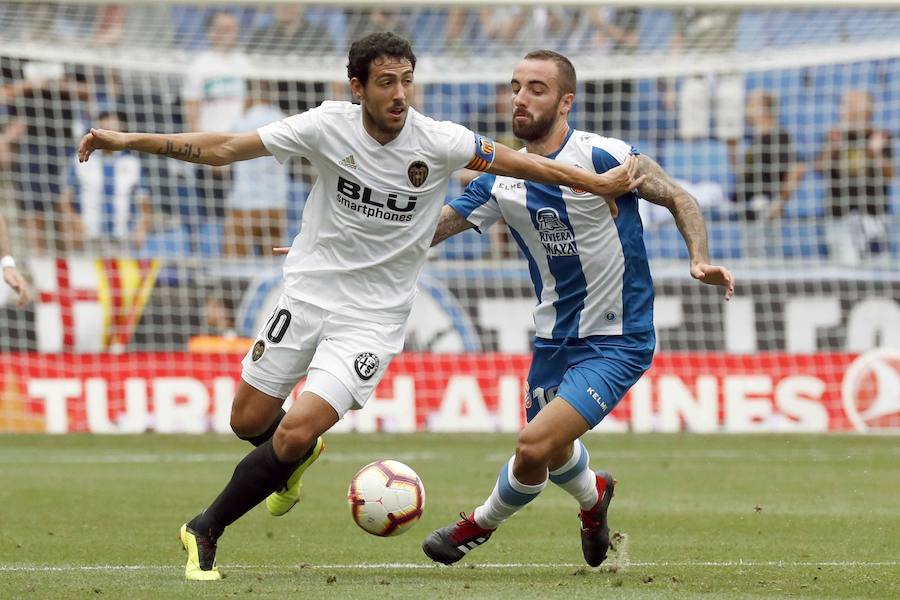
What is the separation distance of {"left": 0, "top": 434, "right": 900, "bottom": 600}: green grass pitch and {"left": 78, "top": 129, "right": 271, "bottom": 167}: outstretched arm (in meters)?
1.93

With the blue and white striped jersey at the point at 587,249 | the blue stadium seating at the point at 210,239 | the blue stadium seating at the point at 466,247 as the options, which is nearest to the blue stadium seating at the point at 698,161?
the blue stadium seating at the point at 466,247

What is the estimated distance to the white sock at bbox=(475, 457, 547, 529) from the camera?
24.5ft

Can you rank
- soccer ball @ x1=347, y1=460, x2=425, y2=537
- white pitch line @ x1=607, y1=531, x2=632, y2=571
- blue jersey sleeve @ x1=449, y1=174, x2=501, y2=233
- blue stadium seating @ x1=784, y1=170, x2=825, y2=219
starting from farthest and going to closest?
1. blue stadium seating @ x1=784, y1=170, x2=825, y2=219
2. blue jersey sleeve @ x1=449, y1=174, x2=501, y2=233
3. white pitch line @ x1=607, y1=531, x2=632, y2=571
4. soccer ball @ x1=347, y1=460, x2=425, y2=537

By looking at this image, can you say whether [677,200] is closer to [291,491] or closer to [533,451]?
[533,451]

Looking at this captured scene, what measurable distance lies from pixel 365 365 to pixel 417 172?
948mm

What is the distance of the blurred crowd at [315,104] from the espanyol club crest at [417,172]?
32.2 feet

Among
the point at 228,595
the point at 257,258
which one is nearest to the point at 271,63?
the point at 257,258

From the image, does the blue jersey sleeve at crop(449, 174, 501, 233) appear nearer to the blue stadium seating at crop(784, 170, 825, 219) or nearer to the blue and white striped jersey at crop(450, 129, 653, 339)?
the blue and white striped jersey at crop(450, 129, 653, 339)

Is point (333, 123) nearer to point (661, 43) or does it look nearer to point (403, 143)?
point (403, 143)

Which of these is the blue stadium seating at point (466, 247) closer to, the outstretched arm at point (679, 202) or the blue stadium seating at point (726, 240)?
the blue stadium seating at point (726, 240)

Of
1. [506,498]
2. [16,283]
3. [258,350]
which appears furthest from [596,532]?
[16,283]

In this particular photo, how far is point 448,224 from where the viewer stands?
7906 millimetres

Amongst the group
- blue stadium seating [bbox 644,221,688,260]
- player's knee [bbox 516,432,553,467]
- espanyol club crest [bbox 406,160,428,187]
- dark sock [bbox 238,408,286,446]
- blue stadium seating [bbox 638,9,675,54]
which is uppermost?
blue stadium seating [bbox 638,9,675,54]

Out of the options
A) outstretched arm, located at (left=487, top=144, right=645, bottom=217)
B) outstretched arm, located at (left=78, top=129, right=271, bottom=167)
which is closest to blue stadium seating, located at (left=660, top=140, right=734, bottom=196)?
outstretched arm, located at (left=487, top=144, right=645, bottom=217)
